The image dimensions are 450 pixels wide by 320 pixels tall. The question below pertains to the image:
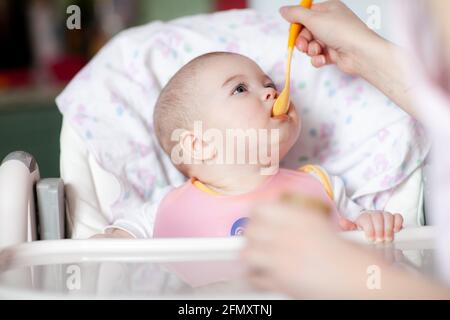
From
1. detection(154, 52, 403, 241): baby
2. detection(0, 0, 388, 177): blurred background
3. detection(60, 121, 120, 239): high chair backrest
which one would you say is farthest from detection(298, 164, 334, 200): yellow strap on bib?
detection(0, 0, 388, 177): blurred background

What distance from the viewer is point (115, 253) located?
27.6 inches

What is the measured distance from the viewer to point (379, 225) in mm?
749

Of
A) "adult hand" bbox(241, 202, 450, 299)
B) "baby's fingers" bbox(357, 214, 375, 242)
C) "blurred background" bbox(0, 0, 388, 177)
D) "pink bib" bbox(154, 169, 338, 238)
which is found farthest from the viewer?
"blurred background" bbox(0, 0, 388, 177)

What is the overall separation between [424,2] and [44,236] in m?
0.58

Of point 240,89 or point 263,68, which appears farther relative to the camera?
point 263,68

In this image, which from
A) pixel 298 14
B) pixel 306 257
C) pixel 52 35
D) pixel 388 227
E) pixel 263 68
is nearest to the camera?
pixel 306 257

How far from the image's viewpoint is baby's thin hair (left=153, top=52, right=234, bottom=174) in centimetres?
88

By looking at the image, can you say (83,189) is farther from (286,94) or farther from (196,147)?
(286,94)

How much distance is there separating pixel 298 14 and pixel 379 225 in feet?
0.84

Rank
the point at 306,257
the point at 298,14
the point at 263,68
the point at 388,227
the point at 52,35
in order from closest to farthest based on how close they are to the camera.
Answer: the point at 306,257 → the point at 388,227 → the point at 298,14 → the point at 263,68 → the point at 52,35

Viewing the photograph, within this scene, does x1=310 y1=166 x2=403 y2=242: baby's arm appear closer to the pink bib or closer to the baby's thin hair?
the pink bib

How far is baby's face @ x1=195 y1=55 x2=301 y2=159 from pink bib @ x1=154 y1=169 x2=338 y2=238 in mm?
42

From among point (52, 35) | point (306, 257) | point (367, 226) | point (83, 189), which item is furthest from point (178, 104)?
Result: point (52, 35)

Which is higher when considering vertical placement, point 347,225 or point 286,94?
point 286,94
